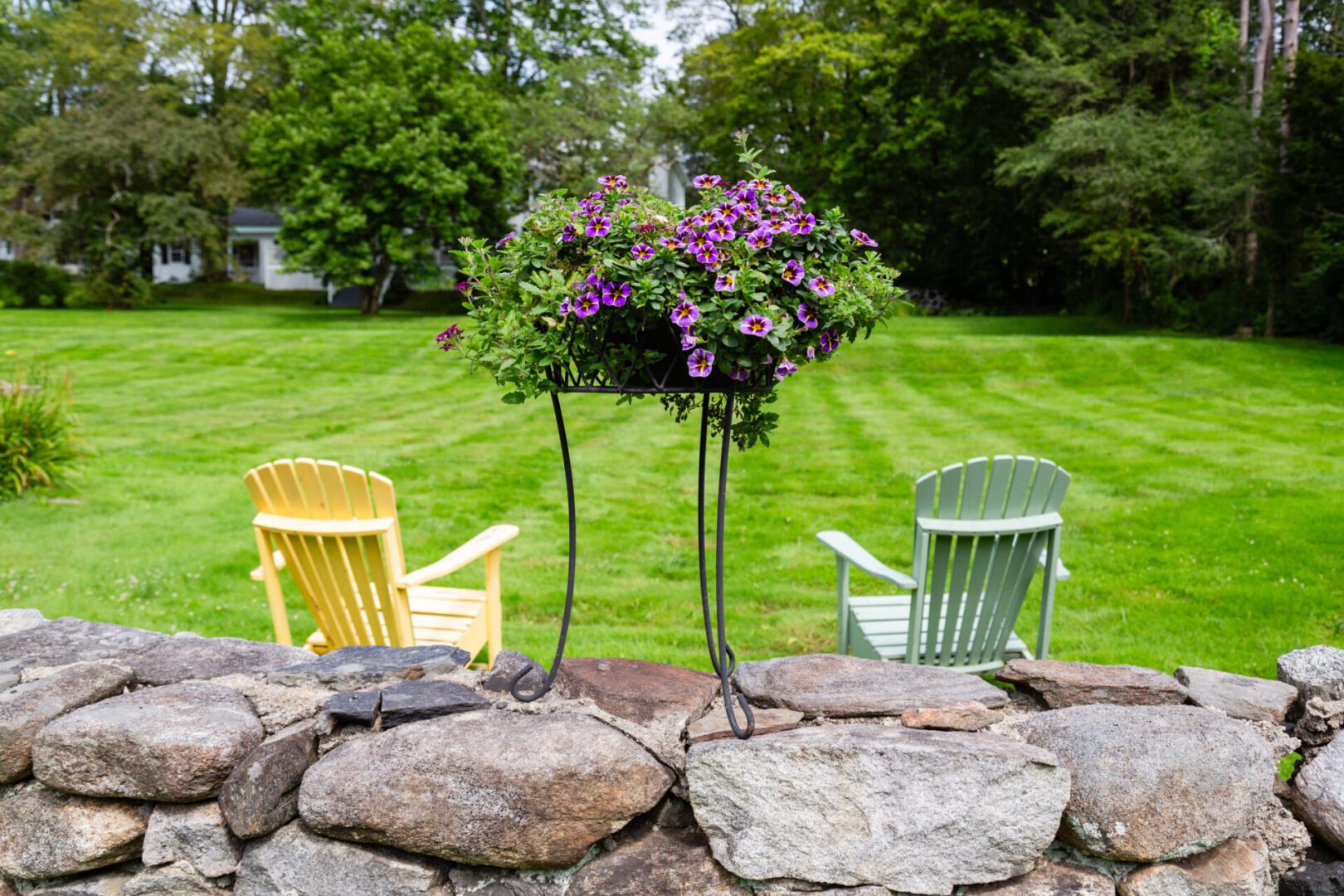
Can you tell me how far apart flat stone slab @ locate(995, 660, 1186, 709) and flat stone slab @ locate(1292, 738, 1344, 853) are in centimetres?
29

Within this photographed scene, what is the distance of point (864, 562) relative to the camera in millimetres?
3510

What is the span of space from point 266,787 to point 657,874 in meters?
0.82

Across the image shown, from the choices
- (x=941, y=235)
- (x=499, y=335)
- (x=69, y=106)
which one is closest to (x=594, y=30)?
(x=941, y=235)

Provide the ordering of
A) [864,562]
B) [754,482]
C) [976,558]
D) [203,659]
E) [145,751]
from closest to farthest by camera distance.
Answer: [145,751], [203,659], [976,558], [864,562], [754,482]

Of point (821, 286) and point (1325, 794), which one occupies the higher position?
point (821, 286)

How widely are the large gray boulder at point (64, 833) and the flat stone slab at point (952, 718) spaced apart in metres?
1.68

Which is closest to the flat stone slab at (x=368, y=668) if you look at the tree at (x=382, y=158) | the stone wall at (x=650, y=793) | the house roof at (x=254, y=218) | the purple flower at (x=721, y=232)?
the stone wall at (x=650, y=793)

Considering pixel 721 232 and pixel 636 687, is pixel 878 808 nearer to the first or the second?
pixel 636 687

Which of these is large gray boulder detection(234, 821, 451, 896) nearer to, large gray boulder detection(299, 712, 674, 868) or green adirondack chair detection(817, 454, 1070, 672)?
large gray boulder detection(299, 712, 674, 868)

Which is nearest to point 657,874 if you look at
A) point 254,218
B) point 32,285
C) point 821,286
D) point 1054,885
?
A: point 1054,885

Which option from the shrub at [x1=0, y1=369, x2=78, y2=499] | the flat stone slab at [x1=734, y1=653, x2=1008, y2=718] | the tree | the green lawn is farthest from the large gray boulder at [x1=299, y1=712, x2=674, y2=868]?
the tree

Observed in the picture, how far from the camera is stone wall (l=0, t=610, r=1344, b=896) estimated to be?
197cm

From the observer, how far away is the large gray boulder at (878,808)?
1962mm

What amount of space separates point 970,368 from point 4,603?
38.7 ft
